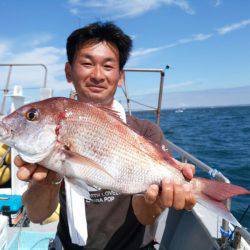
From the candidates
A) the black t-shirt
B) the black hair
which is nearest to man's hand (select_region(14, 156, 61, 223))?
the black t-shirt

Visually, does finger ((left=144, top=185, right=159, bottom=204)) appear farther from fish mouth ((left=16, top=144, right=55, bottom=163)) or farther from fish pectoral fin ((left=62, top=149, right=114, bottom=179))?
fish mouth ((left=16, top=144, right=55, bottom=163))

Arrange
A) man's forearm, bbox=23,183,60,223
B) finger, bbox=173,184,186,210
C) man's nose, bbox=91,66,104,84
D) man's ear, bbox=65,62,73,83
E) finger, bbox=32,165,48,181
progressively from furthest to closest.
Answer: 1. man's ear, bbox=65,62,73,83
2. man's nose, bbox=91,66,104,84
3. man's forearm, bbox=23,183,60,223
4. finger, bbox=173,184,186,210
5. finger, bbox=32,165,48,181

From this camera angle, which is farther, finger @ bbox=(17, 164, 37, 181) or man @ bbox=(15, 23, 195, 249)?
man @ bbox=(15, 23, 195, 249)

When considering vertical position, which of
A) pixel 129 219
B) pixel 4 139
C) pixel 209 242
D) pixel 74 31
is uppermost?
pixel 74 31

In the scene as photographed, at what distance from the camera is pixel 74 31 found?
2.98m

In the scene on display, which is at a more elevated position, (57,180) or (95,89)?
(95,89)

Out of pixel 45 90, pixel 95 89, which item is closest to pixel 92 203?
pixel 95 89

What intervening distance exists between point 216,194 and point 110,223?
955 mm

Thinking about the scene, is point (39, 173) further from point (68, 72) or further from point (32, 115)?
point (68, 72)

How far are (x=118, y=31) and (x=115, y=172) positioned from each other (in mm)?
1396

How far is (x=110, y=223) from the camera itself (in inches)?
106

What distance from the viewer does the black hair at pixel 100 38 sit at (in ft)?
9.33

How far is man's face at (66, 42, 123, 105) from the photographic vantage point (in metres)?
2.69

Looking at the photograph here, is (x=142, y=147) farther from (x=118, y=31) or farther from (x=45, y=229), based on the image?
(x=45, y=229)
